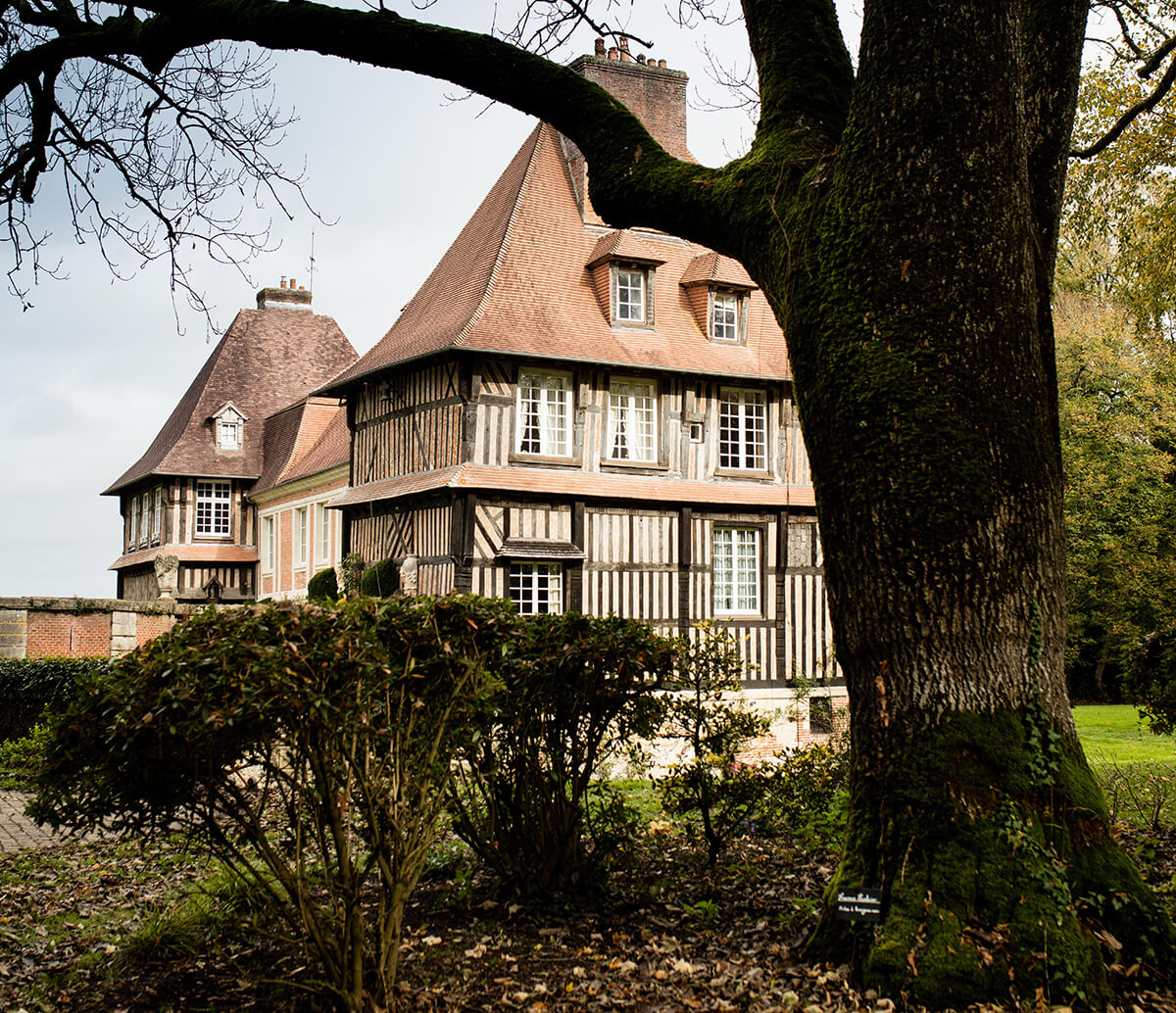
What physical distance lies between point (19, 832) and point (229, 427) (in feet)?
77.6

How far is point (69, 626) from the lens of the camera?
55.2ft

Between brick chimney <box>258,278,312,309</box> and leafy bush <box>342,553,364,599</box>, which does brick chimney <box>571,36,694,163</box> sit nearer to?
leafy bush <box>342,553,364,599</box>

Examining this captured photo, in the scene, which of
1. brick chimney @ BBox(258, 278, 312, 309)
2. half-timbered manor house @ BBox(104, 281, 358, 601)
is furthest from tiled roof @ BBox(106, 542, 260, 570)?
brick chimney @ BBox(258, 278, 312, 309)

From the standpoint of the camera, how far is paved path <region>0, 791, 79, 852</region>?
8.05 metres

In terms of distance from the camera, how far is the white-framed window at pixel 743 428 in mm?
20172

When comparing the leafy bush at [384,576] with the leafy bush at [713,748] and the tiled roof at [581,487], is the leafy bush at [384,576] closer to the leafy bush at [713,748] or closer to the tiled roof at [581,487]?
the tiled roof at [581,487]

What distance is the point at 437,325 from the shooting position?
19.1 metres

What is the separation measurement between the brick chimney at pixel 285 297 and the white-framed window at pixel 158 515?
6.96 meters

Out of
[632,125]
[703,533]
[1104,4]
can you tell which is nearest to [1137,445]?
[703,533]

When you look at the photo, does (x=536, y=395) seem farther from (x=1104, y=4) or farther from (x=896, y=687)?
(x=896, y=687)

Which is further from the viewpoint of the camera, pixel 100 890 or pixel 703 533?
pixel 703 533

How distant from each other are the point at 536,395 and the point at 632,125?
43.7 feet

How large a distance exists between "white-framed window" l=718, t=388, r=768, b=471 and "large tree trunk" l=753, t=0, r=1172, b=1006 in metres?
15.6

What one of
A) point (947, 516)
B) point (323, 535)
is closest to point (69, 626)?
point (323, 535)
